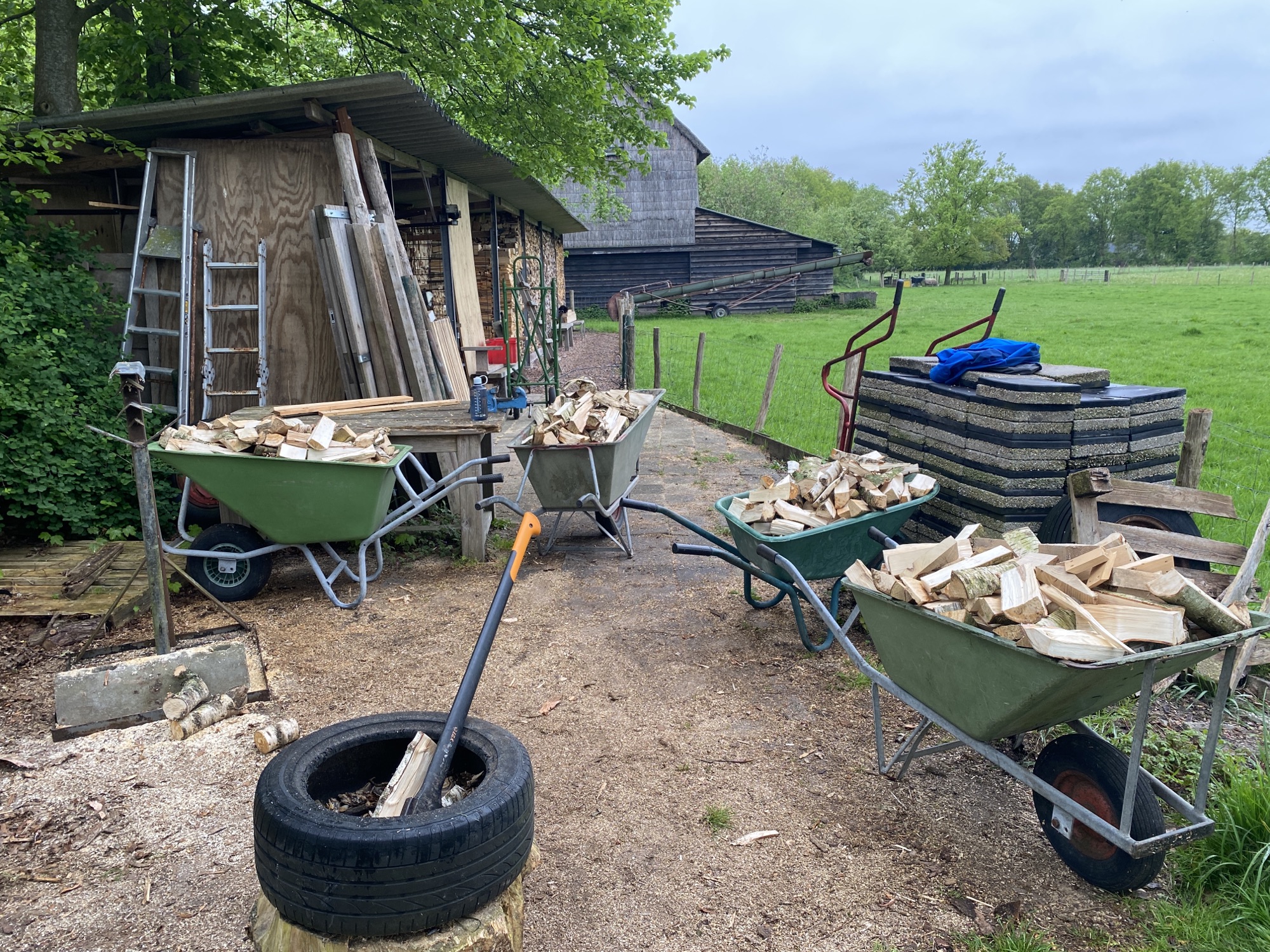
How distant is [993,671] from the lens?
236cm

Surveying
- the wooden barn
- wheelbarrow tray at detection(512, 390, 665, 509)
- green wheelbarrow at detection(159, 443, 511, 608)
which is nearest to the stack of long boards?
wheelbarrow tray at detection(512, 390, 665, 509)

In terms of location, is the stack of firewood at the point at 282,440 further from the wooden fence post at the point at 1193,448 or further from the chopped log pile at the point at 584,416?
the wooden fence post at the point at 1193,448

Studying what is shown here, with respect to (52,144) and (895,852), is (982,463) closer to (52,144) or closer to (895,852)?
(895,852)

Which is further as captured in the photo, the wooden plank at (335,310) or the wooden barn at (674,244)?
the wooden barn at (674,244)

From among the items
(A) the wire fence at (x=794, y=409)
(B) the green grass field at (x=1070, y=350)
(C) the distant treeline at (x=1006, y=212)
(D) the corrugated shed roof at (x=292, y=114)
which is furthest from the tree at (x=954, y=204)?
(D) the corrugated shed roof at (x=292, y=114)

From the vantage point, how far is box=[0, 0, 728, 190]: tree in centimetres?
832

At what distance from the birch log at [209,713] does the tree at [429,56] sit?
6.67 metres

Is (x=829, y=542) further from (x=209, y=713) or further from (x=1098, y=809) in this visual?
(x=209, y=713)

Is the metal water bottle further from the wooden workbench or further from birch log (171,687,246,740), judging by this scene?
birch log (171,687,246,740)

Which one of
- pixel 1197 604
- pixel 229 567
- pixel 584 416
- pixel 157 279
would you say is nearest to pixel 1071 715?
pixel 1197 604

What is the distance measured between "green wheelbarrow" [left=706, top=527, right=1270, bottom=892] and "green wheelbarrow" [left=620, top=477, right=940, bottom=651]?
1096 mm

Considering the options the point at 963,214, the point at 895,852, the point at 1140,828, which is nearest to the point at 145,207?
the point at 895,852

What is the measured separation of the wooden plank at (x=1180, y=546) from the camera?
3.89m

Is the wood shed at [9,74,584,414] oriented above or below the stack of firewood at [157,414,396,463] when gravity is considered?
above
